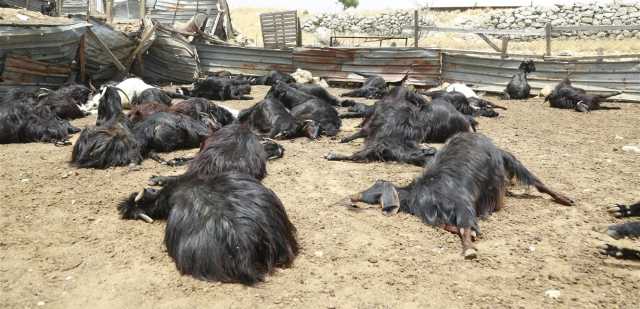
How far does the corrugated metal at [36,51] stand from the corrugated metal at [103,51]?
2.02ft

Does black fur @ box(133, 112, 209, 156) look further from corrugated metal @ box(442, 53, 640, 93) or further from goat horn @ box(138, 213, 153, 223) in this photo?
corrugated metal @ box(442, 53, 640, 93)

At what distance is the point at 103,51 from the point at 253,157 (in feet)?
27.6

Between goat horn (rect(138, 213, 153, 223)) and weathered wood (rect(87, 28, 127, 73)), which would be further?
weathered wood (rect(87, 28, 127, 73))

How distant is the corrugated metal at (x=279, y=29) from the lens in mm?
21750

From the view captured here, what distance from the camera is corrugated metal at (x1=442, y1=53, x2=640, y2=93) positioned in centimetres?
1184

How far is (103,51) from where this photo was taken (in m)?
12.7

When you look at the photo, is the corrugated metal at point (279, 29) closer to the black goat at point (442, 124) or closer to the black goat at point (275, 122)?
the black goat at point (275, 122)

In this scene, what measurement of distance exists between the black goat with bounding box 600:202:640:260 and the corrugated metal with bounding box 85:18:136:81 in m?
11.3

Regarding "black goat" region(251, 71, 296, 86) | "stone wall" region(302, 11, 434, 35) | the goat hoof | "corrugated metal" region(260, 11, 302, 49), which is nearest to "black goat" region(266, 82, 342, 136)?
the goat hoof

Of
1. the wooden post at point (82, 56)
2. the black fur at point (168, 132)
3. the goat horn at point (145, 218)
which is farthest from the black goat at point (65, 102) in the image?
the goat horn at point (145, 218)

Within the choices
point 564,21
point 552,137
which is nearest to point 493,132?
point 552,137

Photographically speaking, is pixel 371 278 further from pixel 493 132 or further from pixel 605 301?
pixel 493 132

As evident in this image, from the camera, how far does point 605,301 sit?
3.46m

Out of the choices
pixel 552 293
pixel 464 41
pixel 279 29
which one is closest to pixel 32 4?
pixel 279 29
